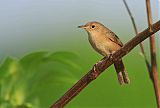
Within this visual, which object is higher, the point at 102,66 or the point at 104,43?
the point at 102,66

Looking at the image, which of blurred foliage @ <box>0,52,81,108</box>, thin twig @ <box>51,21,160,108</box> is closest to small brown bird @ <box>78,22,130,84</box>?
blurred foliage @ <box>0,52,81,108</box>

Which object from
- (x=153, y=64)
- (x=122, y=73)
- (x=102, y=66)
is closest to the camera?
(x=102, y=66)

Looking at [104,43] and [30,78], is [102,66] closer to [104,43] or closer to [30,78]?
[30,78]

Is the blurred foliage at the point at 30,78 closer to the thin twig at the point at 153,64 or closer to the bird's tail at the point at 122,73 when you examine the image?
the thin twig at the point at 153,64

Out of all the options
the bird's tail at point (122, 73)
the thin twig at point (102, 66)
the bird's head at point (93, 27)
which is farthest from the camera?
the bird's head at point (93, 27)

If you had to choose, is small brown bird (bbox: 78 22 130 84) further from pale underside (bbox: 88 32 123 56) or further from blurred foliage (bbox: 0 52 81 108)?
blurred foliage (bbox: 0 52 81 108)

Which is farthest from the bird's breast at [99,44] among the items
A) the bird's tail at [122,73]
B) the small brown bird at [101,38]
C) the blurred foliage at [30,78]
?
the blurred foliage at [30,78]

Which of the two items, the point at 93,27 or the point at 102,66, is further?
the point at 93,27

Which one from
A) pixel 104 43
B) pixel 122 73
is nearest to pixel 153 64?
pixel 122 73

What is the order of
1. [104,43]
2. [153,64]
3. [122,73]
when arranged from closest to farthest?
[153,64] → [122,73] → [104,43]
